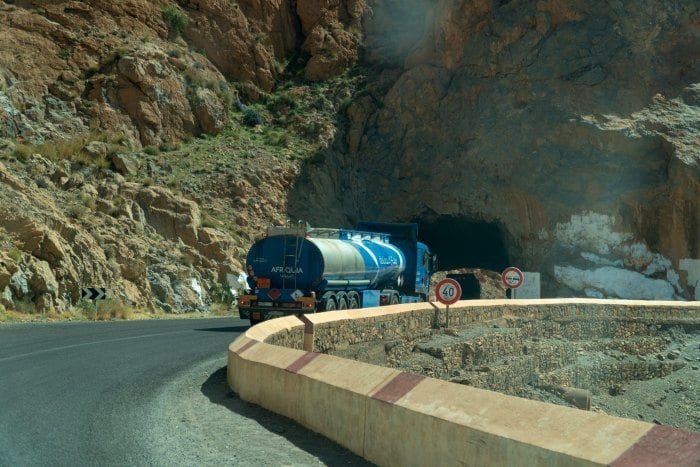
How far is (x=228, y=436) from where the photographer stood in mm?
7926

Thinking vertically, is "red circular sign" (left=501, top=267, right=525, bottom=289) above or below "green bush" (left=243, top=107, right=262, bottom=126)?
below

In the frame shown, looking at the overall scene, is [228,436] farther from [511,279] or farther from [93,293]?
[93,293]

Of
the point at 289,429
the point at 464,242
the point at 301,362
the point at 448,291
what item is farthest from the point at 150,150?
the point at 289,429

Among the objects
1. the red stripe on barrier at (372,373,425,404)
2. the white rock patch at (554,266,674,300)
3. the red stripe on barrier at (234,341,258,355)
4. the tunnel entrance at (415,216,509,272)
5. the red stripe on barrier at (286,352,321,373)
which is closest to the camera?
the red stripe on barrier at (372,373,425,404)

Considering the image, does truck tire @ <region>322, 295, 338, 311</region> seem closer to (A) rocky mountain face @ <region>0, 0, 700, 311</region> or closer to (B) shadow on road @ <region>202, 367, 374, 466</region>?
(A) rocky mountain face @ <region>0, 0, 700, 311</region>

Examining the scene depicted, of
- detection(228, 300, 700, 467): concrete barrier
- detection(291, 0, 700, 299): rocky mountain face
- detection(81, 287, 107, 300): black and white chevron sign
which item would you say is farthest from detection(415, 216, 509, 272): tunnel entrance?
detection(228, 300, 700, 467): concrete barrier

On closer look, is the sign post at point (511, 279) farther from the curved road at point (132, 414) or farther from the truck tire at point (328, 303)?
the curved road at point (132, 414)

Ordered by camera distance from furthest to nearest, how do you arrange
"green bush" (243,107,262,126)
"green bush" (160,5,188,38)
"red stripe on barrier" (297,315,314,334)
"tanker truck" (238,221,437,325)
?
"green bush" (160,5,188,38) → "green bush" (243,107,262,126) → "tanker truck" (238,221,437,325) → "red stripe on barrier" (297,315,314,334)

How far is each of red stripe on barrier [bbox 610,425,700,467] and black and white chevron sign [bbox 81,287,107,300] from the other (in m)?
24.3

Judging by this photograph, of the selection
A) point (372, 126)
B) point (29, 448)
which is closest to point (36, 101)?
point (372, 126)

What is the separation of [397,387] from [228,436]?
83.1 inches

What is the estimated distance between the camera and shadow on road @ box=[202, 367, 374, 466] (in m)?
7.07

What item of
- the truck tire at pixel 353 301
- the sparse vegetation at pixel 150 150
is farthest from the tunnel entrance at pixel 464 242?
the truck tire at pixel 353 301

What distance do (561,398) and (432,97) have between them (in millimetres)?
32488
